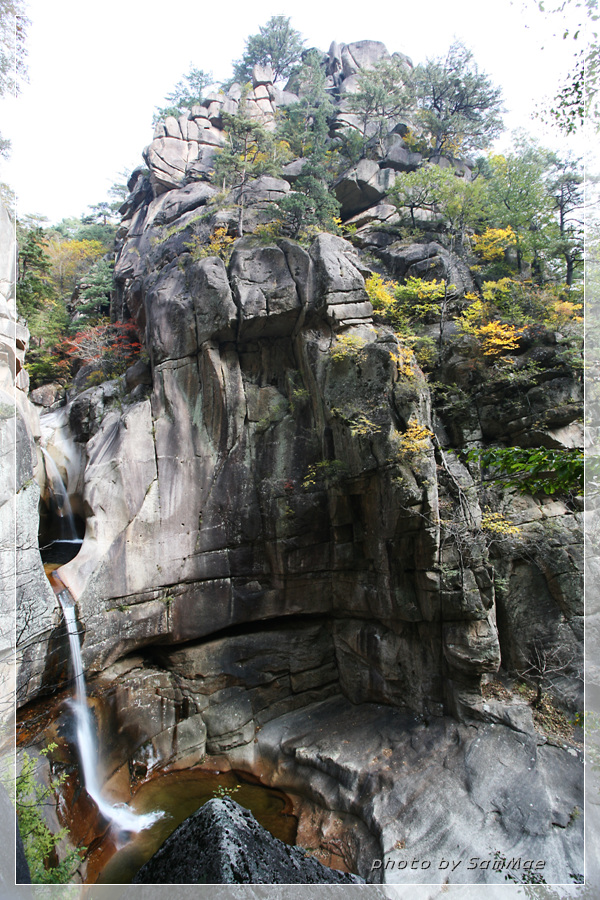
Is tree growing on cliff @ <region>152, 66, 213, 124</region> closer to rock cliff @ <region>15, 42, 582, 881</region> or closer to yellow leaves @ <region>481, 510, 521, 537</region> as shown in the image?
rock cliff @ <region>15, 42, 582, 881</region>

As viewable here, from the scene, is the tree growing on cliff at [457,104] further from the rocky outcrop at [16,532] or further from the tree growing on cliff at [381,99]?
the rocky outcrop at [16,532]

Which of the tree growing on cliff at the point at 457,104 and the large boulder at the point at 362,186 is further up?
the tree growing on cliff at the point at 457,104

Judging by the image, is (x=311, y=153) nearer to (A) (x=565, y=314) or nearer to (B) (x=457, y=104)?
(B) (x=457, y=104)

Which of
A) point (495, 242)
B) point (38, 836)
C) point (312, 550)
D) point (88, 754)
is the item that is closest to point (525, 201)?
point (495, 242)

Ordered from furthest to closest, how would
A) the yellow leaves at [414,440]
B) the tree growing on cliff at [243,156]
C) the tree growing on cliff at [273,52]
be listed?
the tree growing on cliff at [273,52]
the tree growing on cliff at [243,156]
the yellow leaves at [414,440]

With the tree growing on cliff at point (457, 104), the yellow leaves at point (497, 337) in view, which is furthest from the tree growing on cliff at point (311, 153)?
the yellow leaves at point (497, 337)

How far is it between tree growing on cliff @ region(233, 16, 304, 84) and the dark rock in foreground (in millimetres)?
32874

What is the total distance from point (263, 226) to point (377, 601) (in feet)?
35.5

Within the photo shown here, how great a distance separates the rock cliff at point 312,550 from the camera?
9391 millimetres

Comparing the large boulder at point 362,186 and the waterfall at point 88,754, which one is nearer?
the waterfall at point 88,754

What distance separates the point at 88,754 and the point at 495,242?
17.4 m

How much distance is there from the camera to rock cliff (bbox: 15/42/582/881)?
9391 mm

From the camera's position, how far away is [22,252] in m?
11.6

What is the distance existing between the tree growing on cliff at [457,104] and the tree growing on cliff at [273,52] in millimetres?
10514
